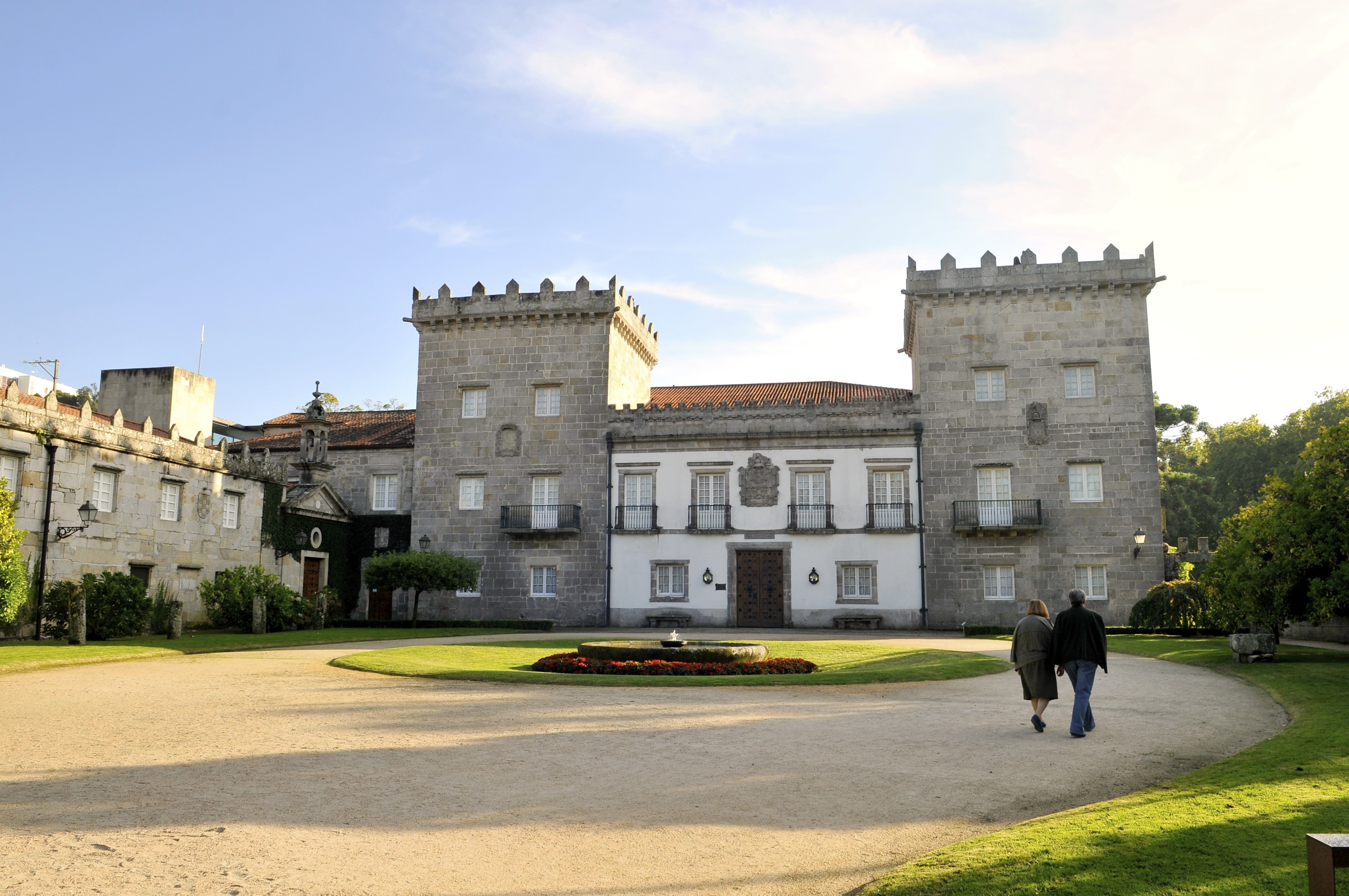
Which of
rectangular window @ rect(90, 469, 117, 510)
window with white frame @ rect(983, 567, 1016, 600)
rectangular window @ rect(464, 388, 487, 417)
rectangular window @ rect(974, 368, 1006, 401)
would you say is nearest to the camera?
rectangular window @ rect(90, 469, 117, 510)

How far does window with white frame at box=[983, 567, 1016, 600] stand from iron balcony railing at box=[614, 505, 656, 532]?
10.8 m

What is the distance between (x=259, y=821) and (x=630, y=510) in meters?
26.6

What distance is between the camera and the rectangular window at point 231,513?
28406 millimetres

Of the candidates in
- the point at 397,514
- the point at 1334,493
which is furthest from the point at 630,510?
the point at 1334,493

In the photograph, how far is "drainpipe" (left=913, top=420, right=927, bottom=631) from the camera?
30.3 m

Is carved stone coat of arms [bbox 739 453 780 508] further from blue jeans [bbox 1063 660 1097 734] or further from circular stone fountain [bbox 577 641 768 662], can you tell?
blue jeans [bbox 1063 660 1097 734]

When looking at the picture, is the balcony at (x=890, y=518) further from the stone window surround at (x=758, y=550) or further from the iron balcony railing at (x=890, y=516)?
the stone window surround at (x=758, y=550)

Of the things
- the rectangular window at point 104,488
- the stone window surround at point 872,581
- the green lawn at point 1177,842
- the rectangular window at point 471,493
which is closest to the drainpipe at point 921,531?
the stone window surround at point 872,581

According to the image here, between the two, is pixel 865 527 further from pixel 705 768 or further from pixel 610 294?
pixel 705 768

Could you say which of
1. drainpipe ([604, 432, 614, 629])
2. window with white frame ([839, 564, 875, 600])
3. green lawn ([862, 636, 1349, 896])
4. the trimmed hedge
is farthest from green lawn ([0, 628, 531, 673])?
green lawn ([862, 636, 1349, 896])

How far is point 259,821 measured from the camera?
6211 mm

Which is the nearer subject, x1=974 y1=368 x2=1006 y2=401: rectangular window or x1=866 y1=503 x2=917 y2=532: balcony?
x1=866 y1=503 x2=917 y2=532: balcony

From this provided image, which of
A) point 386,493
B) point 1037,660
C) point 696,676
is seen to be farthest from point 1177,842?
point 386,493

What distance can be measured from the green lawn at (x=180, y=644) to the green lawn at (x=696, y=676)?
12.8 feet
